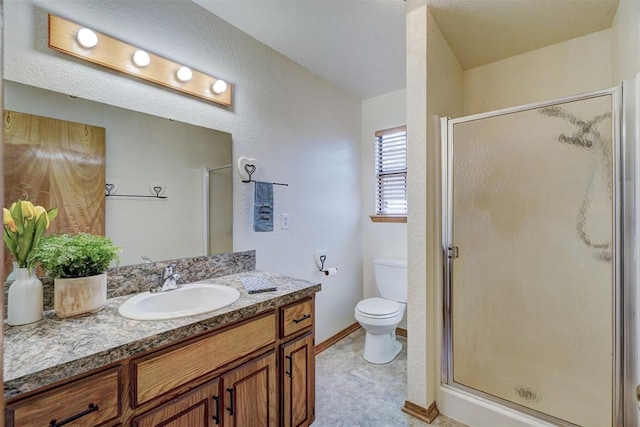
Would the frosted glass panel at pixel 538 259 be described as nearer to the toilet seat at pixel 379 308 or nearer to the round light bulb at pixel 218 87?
the toilet seat at pixel 379 308

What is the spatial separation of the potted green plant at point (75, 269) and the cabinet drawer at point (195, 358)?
370 mm

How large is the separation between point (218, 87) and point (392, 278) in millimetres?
1994

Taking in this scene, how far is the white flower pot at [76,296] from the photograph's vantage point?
1084mm

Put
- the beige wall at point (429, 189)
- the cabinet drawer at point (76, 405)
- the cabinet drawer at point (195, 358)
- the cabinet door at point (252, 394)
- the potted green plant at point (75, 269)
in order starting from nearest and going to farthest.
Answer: the cabinet drawer at point (76, 405) < the cabinet drawer at point (195, 358) < the potted green plant at point (75, 269) < the cabinet door at point (252, 394) < the beige wall at point (429, 189)

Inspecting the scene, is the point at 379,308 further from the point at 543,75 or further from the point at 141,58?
the point at 141,58

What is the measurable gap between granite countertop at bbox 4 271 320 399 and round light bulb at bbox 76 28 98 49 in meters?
1.12

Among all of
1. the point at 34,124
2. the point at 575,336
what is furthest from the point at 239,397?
the point at 575,336

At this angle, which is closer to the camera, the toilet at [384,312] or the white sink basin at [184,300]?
the white sink basin at [184,300]

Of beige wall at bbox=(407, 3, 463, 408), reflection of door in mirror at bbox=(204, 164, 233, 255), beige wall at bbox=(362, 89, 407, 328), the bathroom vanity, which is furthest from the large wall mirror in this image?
beige wall at bbox=(362, 89, 407, 328)

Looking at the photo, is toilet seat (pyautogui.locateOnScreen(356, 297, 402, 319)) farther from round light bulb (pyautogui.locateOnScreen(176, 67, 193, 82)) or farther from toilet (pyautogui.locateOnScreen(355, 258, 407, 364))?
round light bulb (pyautogui.locateOnScreen(176, 67, 193, 82))

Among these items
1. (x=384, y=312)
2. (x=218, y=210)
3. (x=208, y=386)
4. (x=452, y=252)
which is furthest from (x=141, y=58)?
(x=384, y=312)

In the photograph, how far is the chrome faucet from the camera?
1.45 metres

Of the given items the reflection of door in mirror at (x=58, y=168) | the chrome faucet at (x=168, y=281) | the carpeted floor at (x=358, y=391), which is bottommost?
the carpeted floor at (x=358, y=391)

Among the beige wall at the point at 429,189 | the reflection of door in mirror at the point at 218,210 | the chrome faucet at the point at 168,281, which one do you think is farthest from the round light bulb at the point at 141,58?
the beige wall at the point at 429,189
